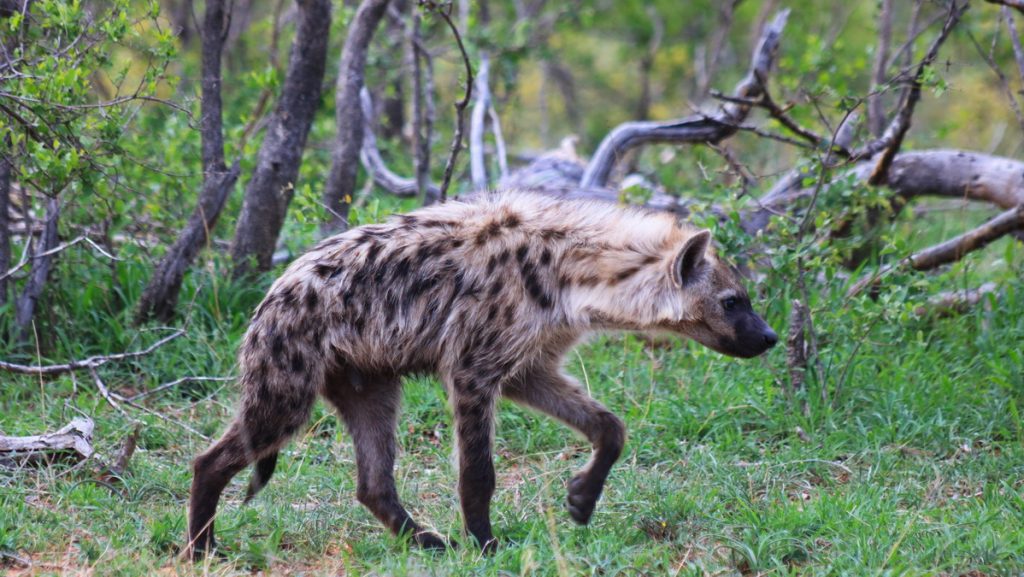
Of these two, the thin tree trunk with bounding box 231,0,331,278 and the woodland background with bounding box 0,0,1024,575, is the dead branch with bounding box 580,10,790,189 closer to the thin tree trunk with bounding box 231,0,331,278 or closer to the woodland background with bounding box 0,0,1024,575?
the woodland background with bounding box 0,0,1024,575

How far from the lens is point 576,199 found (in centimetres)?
405

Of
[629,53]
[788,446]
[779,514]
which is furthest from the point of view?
[629,53]

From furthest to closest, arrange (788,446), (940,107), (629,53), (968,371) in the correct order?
(940,107) < (629,53) < (968,371) < (788,446)

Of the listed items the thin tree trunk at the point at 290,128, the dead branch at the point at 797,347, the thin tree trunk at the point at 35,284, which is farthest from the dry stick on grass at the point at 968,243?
the thin tree trunk at the point at 35,284

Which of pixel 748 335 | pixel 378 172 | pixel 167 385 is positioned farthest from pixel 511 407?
pixel 378 172

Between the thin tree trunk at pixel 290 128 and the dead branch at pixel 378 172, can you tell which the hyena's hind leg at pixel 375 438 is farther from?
the dead branch at pixel 378 172

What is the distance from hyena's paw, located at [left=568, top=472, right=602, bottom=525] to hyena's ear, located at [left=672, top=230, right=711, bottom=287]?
75cm

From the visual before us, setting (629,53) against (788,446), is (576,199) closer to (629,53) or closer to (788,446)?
(788,446)

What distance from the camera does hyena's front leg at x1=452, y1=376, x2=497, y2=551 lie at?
3494 mm

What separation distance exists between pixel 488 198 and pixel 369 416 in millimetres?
903

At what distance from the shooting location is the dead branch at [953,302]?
17.5ft

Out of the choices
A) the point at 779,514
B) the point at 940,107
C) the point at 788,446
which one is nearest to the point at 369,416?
the point at 779,514

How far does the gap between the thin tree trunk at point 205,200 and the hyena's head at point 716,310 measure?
2.46 m

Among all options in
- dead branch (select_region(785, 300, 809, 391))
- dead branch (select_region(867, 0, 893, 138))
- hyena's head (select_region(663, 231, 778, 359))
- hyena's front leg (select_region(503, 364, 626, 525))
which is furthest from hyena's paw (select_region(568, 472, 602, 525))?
dead branch (select_region(867, 0, 893, 138))
